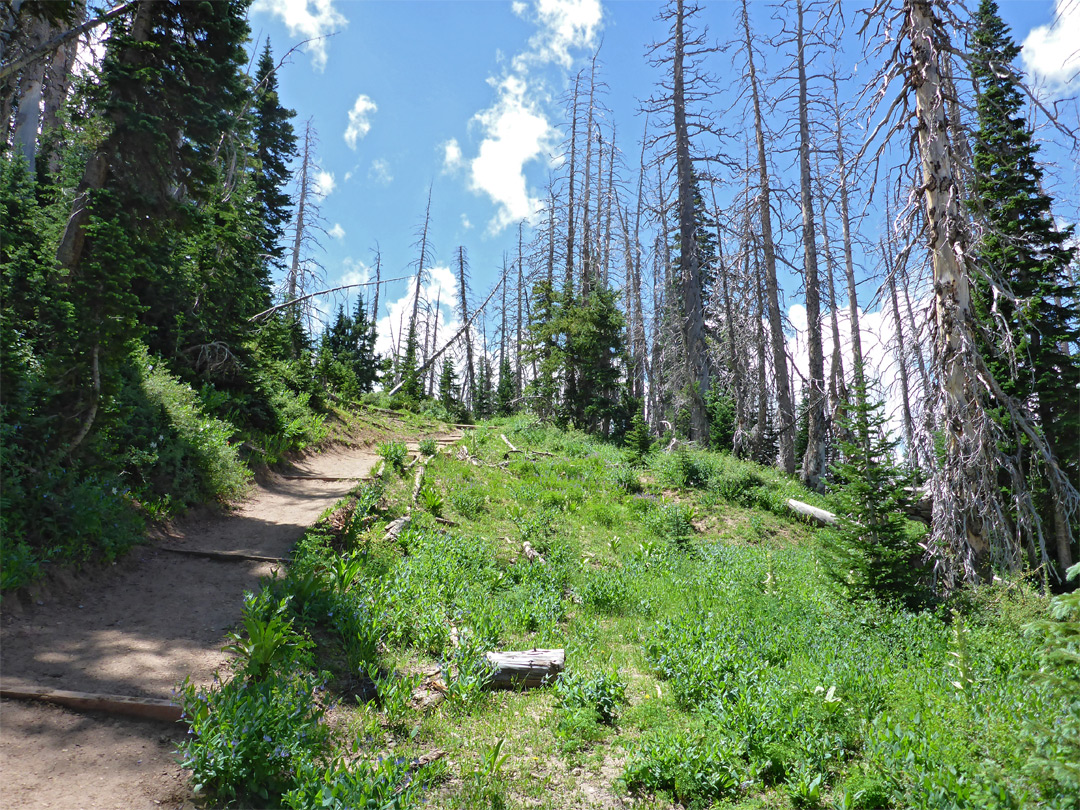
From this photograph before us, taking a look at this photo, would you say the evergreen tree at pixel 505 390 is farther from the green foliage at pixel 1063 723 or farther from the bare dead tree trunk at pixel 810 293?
the green foliage at pixel 1063 723

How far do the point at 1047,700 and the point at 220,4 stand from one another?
12291 millimetres

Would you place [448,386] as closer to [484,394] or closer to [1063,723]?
[484,394]

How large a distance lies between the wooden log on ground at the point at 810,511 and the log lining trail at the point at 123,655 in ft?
36.3

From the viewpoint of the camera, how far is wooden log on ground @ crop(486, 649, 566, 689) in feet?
18.0

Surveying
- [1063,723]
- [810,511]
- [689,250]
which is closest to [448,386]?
[689,250]

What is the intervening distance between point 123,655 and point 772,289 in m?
17.3

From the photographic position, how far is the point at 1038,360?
9.55m

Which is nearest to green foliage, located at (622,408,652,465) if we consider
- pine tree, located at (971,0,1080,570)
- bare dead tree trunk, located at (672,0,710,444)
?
bare dead tree trunk, located at (672,0,710,444)

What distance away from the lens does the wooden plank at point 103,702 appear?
3850mm

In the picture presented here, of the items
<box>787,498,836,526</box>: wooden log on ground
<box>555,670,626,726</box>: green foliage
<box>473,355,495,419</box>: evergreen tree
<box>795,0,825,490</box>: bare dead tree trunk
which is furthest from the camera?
<box>473,355,495,419</box>: evergreen tree

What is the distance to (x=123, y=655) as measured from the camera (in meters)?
4.68

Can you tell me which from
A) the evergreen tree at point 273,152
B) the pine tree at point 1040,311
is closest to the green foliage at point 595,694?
the pine tree at point 1040,311

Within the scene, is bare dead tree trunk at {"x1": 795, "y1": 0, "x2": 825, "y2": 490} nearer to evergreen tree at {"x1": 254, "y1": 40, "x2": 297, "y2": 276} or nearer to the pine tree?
the pine tree

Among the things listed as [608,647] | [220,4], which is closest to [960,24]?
[608,647]
